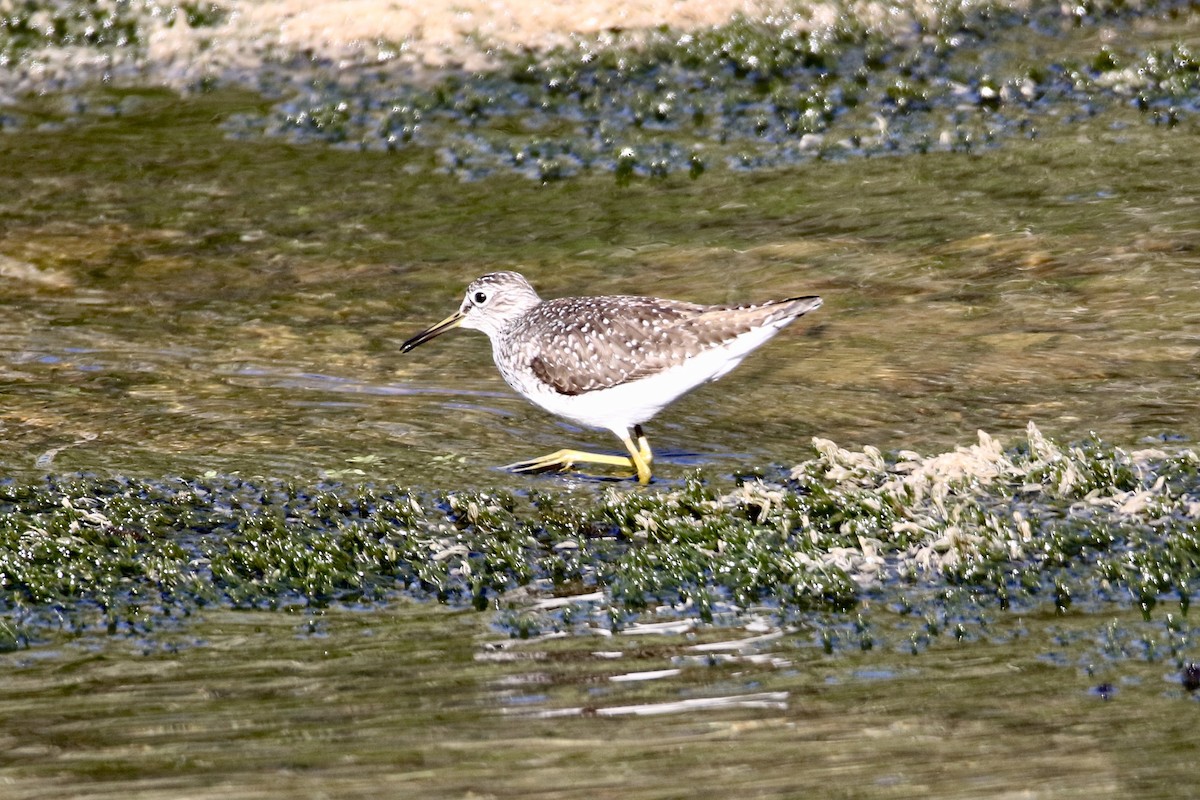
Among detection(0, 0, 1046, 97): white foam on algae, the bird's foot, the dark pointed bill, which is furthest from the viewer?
detection(0, 0, 1046, 97): white foam on algae

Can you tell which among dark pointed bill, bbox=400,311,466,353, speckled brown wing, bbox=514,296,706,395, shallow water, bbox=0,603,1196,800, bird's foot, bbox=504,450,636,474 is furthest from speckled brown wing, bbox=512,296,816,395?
shallow water, bbox=0,603,1196,800

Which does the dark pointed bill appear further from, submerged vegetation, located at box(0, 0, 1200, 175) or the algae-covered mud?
submerged vegetation, located at box(0, 0, 1200, 175)

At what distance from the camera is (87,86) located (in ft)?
63.3

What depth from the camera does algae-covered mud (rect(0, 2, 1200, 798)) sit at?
20.8ft

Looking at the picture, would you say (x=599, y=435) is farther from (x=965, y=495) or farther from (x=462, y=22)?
(x=462, y=22)

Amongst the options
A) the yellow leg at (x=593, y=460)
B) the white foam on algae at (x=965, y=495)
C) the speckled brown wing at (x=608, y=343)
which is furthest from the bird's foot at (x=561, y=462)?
the white foam on algae at (x=965, y=495)

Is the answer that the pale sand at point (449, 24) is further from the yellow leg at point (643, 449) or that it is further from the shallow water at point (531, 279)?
the yellow leg at point (643, 449)

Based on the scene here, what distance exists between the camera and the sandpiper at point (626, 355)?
9.91m

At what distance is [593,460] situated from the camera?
10.3 metres

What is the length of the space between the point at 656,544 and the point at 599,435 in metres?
2.79

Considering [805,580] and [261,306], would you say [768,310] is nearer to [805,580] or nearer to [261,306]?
[805,580]

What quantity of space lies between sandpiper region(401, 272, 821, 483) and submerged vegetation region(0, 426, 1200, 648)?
0.74 metres

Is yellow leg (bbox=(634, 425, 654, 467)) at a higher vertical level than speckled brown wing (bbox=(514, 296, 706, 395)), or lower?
lower

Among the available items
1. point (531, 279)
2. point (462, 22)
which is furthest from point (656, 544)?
point (462, 22)
